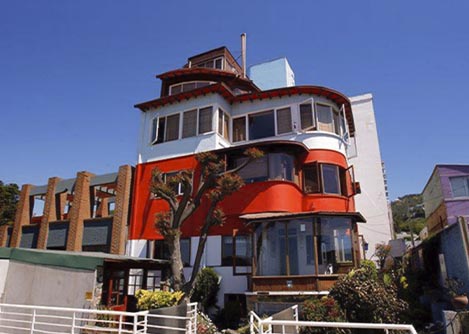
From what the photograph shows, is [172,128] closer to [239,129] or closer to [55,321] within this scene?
[239,129]

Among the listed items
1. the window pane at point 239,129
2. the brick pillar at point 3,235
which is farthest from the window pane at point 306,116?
the brick pillar at point 3,235

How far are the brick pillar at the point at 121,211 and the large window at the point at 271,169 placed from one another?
7531 millimetres

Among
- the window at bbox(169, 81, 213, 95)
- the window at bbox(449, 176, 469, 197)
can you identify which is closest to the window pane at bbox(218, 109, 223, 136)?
the window at bbox(169, 81, 213, 95)

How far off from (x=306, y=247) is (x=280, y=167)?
5.16 meters

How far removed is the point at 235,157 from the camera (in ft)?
66.7

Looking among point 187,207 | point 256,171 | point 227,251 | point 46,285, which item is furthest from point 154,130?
point 46,285

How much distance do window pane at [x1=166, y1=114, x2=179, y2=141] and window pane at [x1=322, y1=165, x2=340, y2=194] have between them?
9.24 metres

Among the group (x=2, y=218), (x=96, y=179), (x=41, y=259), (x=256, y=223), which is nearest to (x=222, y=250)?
(x=256, y=223)

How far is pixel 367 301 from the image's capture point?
38.4ft

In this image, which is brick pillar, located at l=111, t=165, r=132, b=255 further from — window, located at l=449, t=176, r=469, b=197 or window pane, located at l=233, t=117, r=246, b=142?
window, located at l=449, t=176, r=469, b=197

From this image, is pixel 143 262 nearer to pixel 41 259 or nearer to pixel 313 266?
pixel 41 259

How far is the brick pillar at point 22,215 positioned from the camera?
25578 millimetres

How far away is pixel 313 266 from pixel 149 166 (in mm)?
12215

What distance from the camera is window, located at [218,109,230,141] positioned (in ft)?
71.4
